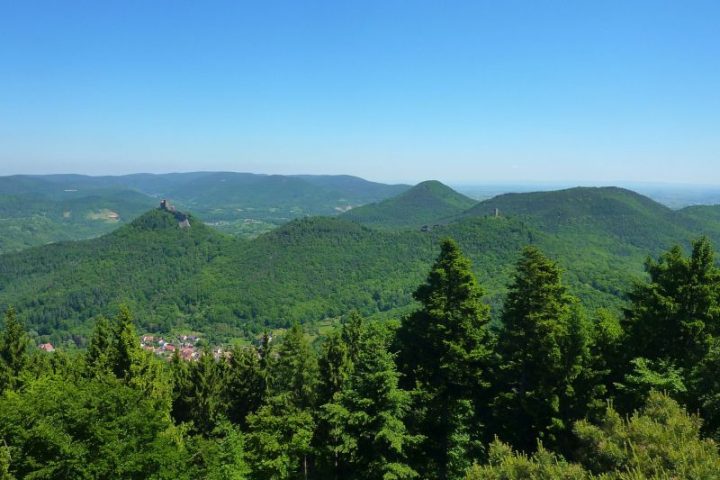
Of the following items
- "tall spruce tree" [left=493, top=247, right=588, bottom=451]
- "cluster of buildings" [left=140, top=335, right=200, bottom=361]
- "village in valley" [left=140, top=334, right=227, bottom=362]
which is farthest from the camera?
"village in valley" [left=140, top=334, right=227, bottom=362]

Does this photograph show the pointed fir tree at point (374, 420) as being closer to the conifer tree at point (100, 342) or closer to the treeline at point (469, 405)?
the treeline at point (469, 405)

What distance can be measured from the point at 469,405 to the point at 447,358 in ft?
7.71

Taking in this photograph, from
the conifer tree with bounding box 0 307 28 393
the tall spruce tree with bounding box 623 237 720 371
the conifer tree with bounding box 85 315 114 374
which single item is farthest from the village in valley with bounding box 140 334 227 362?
the tall spruce tree with bounding box 623 237 720 371

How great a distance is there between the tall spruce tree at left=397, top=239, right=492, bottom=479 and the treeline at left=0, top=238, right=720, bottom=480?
0.07 m

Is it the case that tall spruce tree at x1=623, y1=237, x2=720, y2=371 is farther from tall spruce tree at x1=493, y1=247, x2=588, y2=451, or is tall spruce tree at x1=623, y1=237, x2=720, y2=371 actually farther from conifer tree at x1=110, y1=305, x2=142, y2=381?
conifer tree at x1=110, y1=305, x2=142, y2=381

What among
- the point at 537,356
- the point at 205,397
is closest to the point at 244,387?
the point at 205,397

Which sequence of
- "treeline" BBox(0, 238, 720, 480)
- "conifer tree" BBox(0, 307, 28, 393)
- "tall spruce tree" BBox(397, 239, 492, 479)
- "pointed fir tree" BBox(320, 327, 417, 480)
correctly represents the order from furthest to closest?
1. "conifer tree" BBox(0, 307, 28, 393)
2. "tall spruce tree" BBox(397, 239, 492, 479)
3. "pointed fir tree" BBox(320, 327, 417, 480)
4. "treeline" BBox(0, 238, 720, 480)

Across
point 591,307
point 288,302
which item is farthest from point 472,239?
point 591,307

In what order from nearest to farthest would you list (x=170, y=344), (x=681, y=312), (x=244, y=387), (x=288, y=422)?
(x=681, y=312) < (x=288, y=422) < (x=244, y=387) < (x=170, y=344)

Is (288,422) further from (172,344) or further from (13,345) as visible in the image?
(172,344)

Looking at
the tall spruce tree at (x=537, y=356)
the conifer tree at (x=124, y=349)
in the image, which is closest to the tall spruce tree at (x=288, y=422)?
the conifer tree at (x=124, y=349)

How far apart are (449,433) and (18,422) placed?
17.3 m

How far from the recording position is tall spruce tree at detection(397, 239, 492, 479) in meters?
19.8

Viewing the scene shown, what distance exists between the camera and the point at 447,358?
21234 mm
